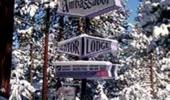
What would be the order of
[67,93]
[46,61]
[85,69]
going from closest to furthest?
[67,93] < [85,69] < [46,61]

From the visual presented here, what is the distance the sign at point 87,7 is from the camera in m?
15.0

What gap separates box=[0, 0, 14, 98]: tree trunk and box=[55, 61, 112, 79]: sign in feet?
29.7

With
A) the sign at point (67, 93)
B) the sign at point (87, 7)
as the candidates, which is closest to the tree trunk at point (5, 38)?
the sign at point (87, 7)

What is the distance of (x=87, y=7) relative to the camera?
16.3 metres

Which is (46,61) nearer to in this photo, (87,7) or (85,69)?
(85,69)

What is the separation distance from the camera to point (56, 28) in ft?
114

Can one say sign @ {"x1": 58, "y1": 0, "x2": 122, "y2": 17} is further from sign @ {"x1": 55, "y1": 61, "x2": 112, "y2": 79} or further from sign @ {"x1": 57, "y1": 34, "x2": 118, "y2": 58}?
sign @ {"x1": 55, "y1": 61, "x2": 112, "y2": 79}

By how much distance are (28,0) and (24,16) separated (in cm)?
214

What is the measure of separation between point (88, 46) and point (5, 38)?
10756 millimetres

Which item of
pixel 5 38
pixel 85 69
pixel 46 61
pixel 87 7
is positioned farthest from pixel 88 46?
pixel 46 61

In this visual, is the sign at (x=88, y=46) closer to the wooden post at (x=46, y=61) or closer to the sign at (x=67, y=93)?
the sign at (x=67, y=93)

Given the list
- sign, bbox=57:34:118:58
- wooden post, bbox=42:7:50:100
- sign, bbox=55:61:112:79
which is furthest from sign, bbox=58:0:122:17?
wooden post, bbox=42:7:50:100

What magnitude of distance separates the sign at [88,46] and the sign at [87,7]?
3.14 feet

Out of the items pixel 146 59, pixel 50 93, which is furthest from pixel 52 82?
pixel 146 59
